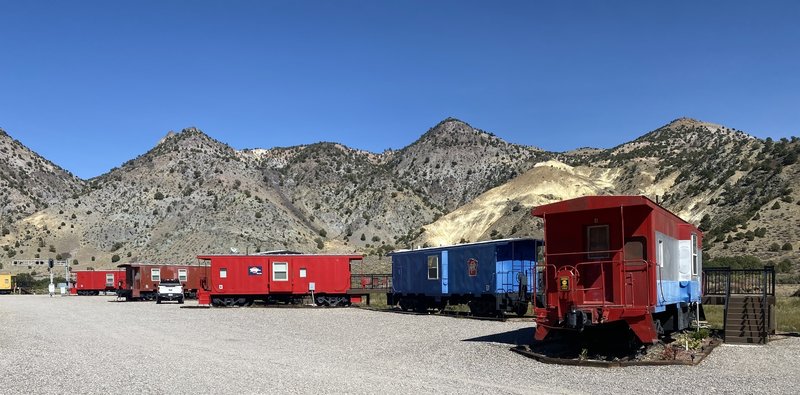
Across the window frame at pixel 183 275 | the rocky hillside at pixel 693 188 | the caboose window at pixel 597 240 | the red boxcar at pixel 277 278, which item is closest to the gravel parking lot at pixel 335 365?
the caboose window at pixel 597 240

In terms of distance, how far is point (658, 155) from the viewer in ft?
331

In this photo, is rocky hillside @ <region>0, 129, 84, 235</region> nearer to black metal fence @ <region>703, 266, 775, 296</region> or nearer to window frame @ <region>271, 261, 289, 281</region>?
window frame @ <region>271, 261, 289, 281</region>

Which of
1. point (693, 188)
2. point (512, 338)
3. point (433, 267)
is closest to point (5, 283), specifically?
point (433, 267)

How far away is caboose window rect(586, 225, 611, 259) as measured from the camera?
16.4 metres

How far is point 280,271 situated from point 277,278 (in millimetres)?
451

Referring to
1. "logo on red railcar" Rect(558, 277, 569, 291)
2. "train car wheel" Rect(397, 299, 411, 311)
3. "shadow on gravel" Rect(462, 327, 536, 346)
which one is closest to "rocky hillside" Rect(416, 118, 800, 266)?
"train car wheel" Rect(397, 299, 411, 311)

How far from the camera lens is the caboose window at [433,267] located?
33.7 m

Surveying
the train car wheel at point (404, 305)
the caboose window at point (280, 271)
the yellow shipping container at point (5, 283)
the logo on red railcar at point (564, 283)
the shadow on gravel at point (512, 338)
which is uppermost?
the logo on red railcar at point (564, 283)

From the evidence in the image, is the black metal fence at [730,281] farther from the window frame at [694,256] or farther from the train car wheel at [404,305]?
the train car wheel at [404,305]

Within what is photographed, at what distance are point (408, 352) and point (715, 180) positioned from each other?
225 feet

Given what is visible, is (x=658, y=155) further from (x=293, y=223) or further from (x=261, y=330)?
(x=261, y=330)

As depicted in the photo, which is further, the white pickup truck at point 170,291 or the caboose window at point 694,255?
the white pickup truck at point 170,291

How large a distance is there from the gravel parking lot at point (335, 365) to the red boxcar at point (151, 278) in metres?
30.8

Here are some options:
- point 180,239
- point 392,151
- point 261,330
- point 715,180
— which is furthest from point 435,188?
point 261,330
